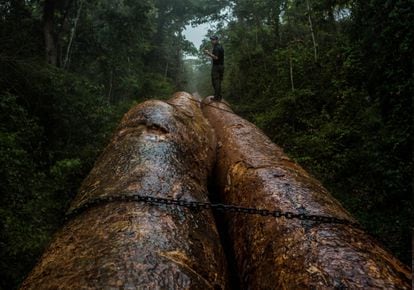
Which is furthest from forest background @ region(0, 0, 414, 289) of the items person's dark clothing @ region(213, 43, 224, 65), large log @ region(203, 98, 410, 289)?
person's dark clothing @ region(213, 43, 224, 65)

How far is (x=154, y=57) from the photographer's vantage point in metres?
25.8

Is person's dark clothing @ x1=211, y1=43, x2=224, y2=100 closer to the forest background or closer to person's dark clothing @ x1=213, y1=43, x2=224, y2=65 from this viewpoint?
person's dark clothing @ x1=213, y1=43, x2=224, y2=65

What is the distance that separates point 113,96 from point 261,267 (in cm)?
1795

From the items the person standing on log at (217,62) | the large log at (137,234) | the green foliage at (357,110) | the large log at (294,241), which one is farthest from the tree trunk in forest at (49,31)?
the large log at (294,241)

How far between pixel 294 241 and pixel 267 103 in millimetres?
10539

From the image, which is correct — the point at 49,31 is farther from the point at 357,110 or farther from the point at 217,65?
the point at 357,110

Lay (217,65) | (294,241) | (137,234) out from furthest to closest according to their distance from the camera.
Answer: (217,65)
(294,241)
(137,234)

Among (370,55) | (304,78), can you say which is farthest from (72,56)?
(370,55)

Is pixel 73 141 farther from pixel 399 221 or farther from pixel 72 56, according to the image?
pixel 399 221

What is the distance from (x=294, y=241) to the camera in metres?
2.49

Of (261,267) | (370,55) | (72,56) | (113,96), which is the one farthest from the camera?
(113,96)

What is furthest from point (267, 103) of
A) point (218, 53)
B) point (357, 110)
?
point (357, 110)

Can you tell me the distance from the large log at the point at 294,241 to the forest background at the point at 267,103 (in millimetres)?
609

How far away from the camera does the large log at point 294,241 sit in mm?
2088
